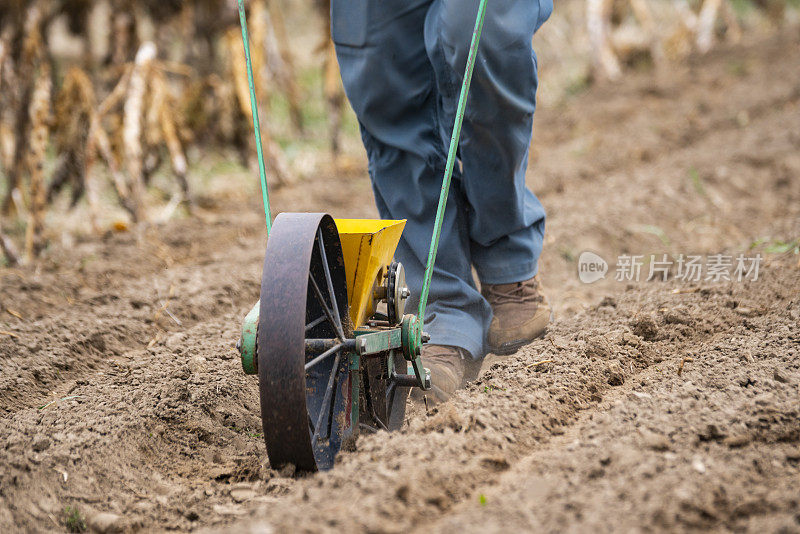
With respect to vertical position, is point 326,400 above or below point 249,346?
below

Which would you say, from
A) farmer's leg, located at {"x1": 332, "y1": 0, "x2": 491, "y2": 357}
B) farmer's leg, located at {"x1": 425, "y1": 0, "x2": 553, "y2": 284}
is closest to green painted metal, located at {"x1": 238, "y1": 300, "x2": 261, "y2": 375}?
farmer's leg, located at {"x1": 332, "y1": 0, "x2": 491, "y2": 357}

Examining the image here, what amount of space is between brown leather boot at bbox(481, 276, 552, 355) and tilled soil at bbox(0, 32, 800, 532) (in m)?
0.07

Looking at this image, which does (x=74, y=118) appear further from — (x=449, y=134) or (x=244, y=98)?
(x=449, y=134)

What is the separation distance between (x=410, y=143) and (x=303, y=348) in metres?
0.97

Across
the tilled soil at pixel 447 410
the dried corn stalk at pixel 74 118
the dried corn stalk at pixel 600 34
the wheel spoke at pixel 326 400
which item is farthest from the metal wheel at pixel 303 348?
the dried corn stalk at pixel 600 34

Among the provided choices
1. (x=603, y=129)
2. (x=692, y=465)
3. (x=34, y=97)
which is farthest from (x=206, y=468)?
(x=603, y=129)

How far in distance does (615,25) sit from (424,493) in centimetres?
857

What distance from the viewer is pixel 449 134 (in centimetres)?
233

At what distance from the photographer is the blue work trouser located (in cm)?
206

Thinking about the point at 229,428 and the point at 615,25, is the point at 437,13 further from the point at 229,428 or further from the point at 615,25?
the point at 615,25

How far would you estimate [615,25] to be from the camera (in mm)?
9023

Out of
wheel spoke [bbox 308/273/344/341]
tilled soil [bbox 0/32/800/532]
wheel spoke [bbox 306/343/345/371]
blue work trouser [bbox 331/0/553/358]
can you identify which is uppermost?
blue work trouser [bbox 331/0/553/358]

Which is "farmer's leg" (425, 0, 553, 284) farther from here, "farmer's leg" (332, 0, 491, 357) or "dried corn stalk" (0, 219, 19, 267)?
"dried corn stalk" (0, 219, 19, 267)

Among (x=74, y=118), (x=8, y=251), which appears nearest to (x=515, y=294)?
(x=8, y=251)
